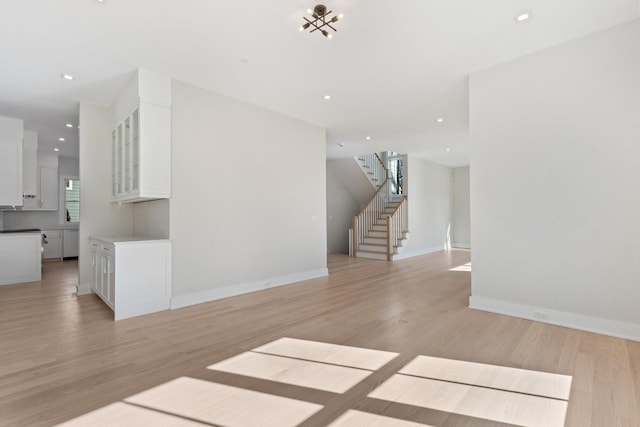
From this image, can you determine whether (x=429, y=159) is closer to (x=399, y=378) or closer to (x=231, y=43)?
(x=231, y=43)

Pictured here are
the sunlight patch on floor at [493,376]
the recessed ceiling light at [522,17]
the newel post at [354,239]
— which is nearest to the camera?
the sunlight patch on floor at [493,376]

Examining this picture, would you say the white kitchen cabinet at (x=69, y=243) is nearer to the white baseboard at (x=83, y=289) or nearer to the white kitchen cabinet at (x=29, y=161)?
the white kitchen cabinet at (x=29, y=161)

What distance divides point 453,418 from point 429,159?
9.55m

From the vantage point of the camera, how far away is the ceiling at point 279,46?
2795 millimetres

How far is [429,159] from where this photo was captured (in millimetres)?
10398

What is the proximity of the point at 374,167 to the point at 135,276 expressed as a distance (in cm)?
856

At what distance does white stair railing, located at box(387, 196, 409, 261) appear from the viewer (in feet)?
28.5

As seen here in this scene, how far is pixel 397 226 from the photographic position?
9227 millimetres

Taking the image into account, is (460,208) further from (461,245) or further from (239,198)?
(239,198)

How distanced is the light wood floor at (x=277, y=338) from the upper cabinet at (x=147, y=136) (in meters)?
1.68

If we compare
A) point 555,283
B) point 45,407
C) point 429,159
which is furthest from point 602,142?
point 429,159

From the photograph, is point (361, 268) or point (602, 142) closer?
point (602, 142)

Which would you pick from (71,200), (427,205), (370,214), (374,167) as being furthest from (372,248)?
(71,200)

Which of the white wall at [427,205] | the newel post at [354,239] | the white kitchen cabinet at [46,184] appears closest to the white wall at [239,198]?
the newel post at [354,239]
